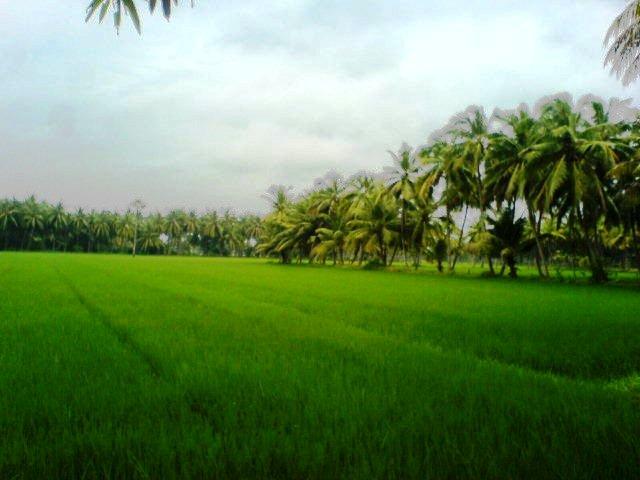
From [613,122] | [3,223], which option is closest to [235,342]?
[613,122]

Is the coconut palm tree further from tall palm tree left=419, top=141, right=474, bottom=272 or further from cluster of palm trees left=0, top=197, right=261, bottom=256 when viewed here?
cluster of palm trees left=0, top=197, right=261, bottom=256

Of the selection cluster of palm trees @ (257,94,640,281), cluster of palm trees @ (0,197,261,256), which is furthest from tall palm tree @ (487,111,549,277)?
cluster of palm trees @ (0,197,261,256)

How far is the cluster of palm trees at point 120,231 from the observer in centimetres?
8413

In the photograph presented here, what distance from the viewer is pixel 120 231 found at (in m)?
93.3

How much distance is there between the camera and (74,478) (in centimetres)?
219

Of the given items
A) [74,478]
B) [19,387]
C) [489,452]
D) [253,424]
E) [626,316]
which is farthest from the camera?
[626,316]

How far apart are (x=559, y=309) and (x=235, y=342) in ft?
24.2

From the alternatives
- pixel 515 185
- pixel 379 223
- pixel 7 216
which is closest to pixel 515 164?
pixel 515 185

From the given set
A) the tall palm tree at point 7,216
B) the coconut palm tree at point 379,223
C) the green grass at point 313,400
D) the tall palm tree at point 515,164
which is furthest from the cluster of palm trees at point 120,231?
the green grass at point 313,400

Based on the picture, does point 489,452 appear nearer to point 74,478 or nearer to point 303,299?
point 74,478

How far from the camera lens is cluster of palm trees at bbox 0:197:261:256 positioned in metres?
84.1

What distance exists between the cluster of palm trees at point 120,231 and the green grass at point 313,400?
86.0 metres

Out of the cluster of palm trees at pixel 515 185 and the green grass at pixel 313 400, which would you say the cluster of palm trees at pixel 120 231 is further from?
the green grass at pixel 313 400

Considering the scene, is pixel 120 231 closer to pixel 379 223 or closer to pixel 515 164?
pixel 379 223
